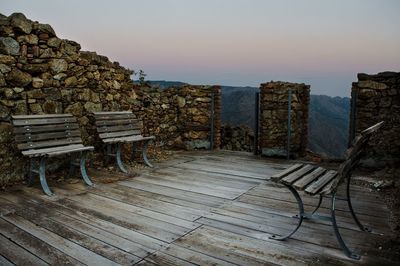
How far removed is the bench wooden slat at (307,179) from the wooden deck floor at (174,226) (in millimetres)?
565

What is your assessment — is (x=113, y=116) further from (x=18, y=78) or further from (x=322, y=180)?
(x=322, y=180)

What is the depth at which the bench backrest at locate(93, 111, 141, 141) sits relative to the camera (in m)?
5.28

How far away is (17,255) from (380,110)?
6088 millimetres

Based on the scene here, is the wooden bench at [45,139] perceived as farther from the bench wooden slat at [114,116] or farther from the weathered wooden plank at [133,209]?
the weathered wooden plank at [133,209]

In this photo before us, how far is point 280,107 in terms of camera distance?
673cm

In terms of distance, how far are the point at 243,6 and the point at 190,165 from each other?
5643 mm

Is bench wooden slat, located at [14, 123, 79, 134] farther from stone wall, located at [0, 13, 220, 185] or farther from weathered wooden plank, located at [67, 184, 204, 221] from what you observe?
weathered wooden plank, located at [67, 184, 204, 221]

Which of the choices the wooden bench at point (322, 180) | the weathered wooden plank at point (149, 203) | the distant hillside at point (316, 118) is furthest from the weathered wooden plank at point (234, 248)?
the distant hillside at point (316, 118)

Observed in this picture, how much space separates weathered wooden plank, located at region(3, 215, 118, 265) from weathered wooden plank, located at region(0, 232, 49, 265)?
0.21 metres

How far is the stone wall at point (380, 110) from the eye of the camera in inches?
220


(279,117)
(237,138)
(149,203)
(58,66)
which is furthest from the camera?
(237,138)

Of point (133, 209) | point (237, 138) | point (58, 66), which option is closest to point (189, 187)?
point (133, 209)

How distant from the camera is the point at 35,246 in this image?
2.61 metres

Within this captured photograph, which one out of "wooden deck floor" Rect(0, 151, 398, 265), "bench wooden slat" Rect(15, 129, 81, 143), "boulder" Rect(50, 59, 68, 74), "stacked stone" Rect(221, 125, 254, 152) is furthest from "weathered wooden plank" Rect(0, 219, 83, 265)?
"stacked stone" Rect(221, 125, 254, 152)
